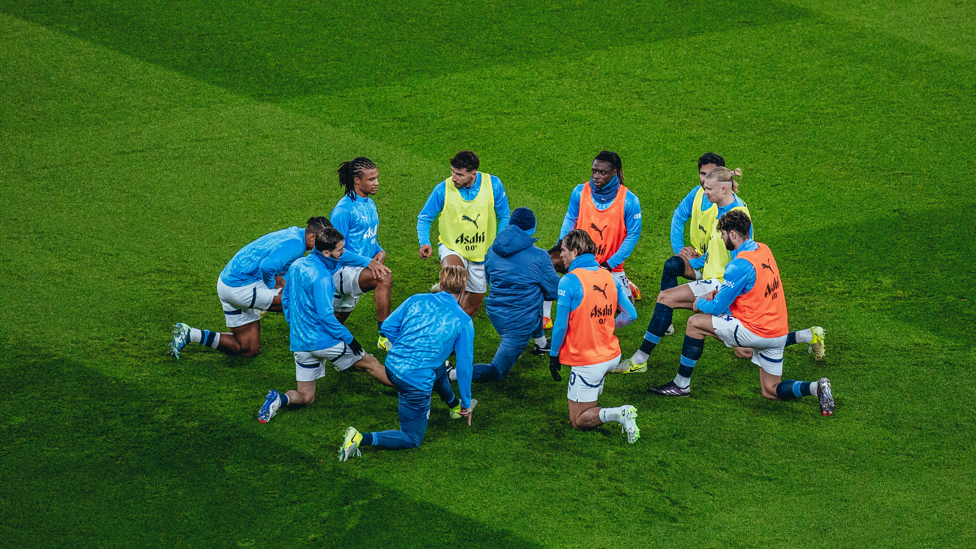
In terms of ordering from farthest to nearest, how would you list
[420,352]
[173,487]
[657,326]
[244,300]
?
[657,326], [244,300], [420,352], [173,487]

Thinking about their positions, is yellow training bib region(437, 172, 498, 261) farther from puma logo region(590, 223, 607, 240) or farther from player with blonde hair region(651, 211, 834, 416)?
player with blonde hair region(651, 211, 834, 416)

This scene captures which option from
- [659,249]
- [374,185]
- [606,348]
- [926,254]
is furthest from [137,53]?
[926,254]

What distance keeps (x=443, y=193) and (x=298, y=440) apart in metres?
2.87

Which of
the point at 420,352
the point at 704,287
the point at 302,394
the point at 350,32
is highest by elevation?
the point at 350,32

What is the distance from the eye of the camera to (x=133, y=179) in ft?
37.5

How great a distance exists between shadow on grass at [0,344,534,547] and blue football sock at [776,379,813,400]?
295cm

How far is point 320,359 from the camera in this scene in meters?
7.17

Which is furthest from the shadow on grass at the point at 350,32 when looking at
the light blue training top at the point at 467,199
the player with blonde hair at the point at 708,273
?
the player with blonde hair at the point at 708,273

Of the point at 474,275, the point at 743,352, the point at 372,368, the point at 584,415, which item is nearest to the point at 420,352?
the point at 372,368

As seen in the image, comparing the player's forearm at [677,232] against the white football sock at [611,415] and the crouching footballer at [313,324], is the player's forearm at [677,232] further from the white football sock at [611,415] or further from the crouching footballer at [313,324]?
the crouching footballer at [313,324]

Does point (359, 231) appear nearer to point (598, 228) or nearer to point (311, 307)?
point (311, 307)

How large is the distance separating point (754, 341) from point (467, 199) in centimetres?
304

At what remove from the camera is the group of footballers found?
662 centimetres

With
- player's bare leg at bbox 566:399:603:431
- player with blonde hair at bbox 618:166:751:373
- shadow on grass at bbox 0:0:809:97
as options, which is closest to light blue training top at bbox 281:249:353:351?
player's bare leg at bbox 566:399:603:431
